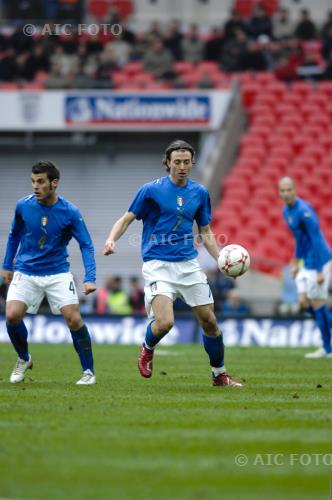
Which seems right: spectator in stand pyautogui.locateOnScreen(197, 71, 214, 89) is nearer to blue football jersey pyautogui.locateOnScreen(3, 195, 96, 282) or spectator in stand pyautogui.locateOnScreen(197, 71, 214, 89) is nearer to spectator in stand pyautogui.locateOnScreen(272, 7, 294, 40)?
spectator in stand pyautogui.locateOnScreen(272, 7, 294, 40)

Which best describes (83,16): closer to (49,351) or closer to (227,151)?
(227,151)

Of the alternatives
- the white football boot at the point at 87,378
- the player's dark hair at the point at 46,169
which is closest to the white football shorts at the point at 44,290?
the white football boot at the point at 87,378

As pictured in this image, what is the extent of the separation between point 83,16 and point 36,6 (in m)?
1.44

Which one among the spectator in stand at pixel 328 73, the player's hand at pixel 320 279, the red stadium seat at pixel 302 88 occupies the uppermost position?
the spectator in stand at pixel 328 73

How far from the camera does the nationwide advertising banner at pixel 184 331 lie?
2462cm

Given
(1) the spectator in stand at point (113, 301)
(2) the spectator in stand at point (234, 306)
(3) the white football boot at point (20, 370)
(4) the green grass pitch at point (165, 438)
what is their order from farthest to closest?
(1) the spectator in stand at point (113, 301) → (2) the spectator in stand at point (234, 306) → (3) the white football boot at point (20, 370) → (4) the green grass pitch at point (165, 438)

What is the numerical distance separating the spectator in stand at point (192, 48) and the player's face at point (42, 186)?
76.9 feet

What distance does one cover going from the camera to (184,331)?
83.0ft

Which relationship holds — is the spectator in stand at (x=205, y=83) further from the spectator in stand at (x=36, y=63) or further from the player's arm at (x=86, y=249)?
the player's arm at (x=86, y=249)

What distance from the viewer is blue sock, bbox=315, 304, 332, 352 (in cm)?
1833

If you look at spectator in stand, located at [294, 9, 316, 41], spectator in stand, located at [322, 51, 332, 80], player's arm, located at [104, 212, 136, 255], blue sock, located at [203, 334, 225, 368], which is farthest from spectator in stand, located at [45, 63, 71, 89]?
blue sock, located at [203, 334, 225, 368]

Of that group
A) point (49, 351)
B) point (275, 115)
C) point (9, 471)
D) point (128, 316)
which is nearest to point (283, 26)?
point (275, 115)

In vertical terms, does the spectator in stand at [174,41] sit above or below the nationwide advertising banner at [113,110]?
above

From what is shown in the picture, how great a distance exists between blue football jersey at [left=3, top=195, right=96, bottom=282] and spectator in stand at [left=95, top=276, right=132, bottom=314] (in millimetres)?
14215
